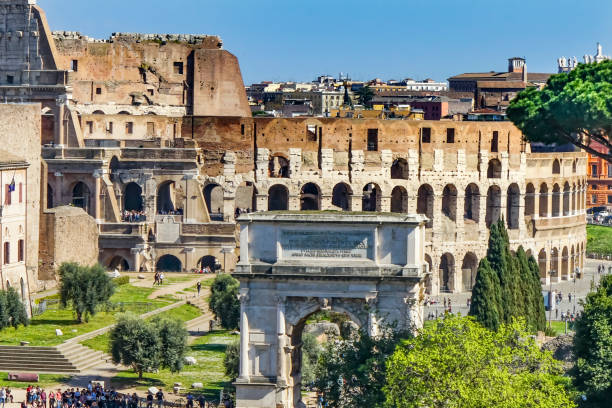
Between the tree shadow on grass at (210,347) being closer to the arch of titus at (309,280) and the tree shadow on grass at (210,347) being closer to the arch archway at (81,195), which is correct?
the arch of titus at (309,280)

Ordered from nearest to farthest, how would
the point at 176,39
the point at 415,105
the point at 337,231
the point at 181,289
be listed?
the point at 337,231, the point at 181,289, the point at 176,39, the point at 415,105

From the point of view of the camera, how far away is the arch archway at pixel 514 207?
108 m

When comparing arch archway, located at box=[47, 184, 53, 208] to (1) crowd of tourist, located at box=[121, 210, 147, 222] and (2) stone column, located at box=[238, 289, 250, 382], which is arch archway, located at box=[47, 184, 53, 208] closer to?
(1) crowd of tourist, located at box=[121, 210, 147, 222]

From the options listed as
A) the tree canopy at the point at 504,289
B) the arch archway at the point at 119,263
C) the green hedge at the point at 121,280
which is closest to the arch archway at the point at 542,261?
the tree canopy at the point at 504,289

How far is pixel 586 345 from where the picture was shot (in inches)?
2222

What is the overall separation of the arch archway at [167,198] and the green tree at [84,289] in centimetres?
2635

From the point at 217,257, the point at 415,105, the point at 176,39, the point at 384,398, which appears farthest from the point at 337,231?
the point at 415,105

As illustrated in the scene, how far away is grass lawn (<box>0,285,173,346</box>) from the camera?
6715cm

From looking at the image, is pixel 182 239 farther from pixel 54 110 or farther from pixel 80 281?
pixel 80 281

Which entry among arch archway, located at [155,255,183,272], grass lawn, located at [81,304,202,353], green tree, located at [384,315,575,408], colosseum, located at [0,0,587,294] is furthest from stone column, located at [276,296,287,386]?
arch archway, located at [155,255,183,272]

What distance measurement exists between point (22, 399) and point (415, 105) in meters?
88.5

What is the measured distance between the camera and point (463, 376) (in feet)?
154

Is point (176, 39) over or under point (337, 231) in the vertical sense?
over

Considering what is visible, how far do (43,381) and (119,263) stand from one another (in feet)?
101
